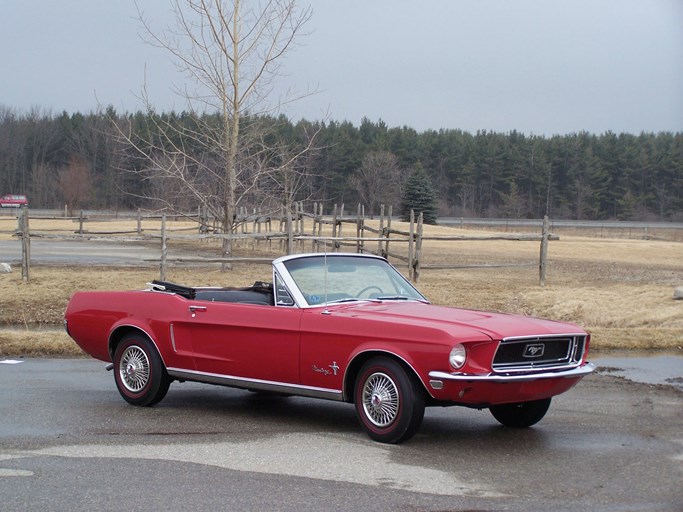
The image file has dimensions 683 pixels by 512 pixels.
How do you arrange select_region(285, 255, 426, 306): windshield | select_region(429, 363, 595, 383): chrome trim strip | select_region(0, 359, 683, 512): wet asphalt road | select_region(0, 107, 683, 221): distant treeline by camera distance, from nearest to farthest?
select_region(0, 359, 683, 512): wet asphalt road → select_region(429, 363, 595, 383): chrome trim strip → select_region(285, 255, 426, 306): windshield → select_region(0, 107, 683, 221): distant treeline

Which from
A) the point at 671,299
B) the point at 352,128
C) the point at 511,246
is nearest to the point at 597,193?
the point at 352,128

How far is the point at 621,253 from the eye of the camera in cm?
4184

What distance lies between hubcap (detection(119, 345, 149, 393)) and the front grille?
3552 millimetres

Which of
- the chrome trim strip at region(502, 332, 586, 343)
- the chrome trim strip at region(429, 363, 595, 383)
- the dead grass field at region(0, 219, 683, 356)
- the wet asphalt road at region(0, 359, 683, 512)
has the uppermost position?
the chrome trim strip at region(502, 332, 586, 343)

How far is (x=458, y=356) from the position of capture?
653cm

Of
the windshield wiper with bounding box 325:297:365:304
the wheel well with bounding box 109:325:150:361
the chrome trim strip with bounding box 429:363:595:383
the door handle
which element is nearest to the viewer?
the chrome trim strip with bounding box 429:363:595:383

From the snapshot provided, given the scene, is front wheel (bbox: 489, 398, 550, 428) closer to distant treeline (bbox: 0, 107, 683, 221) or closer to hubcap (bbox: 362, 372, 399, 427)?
hubcap (bbox: 362, 372, 399, 427)

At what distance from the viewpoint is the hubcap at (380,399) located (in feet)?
22.3

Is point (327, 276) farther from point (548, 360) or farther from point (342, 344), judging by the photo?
point (548, 360)

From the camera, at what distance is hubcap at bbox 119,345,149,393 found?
8.45m

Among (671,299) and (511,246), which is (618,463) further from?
(511,246)

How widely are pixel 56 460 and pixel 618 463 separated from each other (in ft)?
13.2

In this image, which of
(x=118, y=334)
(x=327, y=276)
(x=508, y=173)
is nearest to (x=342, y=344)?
(x=327, y=276)

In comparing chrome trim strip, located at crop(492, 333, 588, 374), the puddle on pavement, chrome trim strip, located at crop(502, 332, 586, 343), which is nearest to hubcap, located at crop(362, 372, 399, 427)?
chrome trim strip, located at crop(492, 333, 588, 374)
